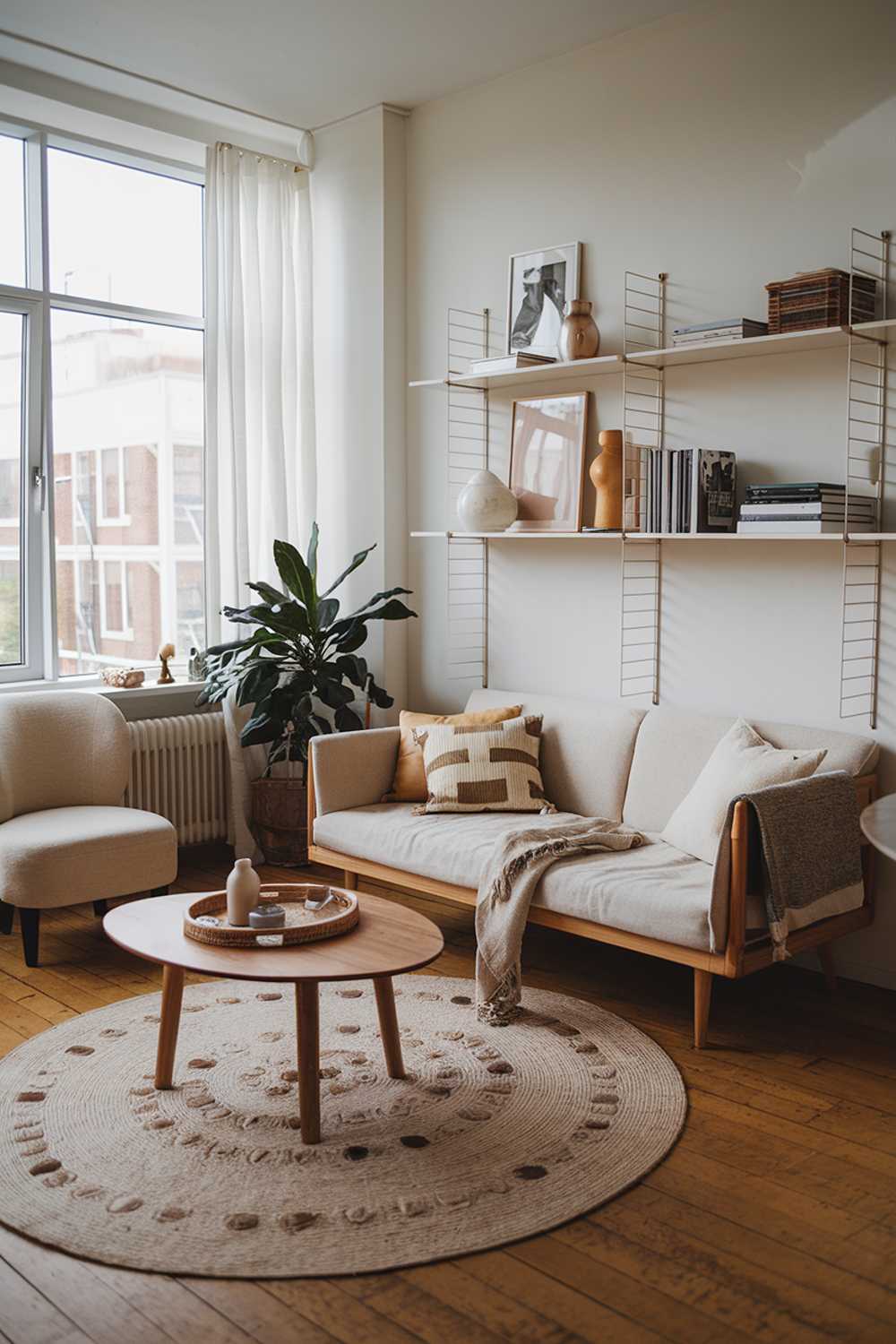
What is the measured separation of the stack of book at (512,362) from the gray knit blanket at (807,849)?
1.80 metres

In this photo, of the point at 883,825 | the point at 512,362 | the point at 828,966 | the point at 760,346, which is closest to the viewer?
the point at 883,825

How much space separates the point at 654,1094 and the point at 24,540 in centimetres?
326

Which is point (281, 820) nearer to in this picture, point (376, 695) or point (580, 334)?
point (376, 695)

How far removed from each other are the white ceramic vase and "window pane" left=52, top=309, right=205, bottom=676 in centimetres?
242

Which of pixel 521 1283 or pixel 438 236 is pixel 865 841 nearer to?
pixel 521 1283

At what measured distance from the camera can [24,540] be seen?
4820 millimetres

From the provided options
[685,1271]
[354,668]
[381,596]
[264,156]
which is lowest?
[685,1271]

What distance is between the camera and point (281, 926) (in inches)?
112

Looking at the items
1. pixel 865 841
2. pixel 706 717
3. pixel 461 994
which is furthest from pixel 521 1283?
pixel 706 717

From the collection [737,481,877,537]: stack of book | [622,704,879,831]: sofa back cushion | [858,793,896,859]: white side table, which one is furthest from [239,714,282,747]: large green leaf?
[858,793,896,859]: white side table

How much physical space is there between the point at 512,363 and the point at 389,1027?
2.41m

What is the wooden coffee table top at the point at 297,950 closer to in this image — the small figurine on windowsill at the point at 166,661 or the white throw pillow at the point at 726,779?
the white throw pillow at the point at 726,779

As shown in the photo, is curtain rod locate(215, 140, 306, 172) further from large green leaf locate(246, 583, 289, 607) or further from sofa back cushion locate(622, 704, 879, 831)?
sofa back cushion locate(622, 704, 879, 831)

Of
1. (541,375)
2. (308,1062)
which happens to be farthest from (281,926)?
(541,375)
